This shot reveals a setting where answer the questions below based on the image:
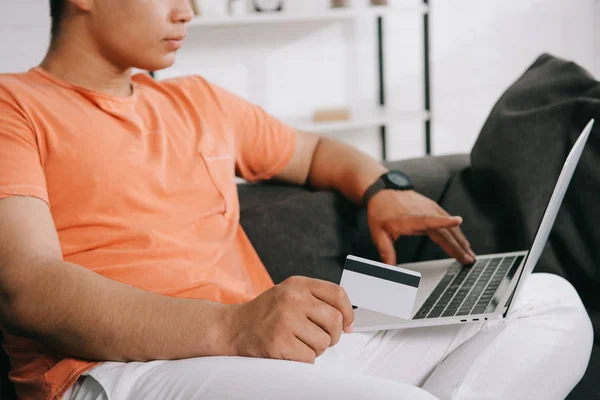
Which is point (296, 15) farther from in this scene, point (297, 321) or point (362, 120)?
point (297, 321)

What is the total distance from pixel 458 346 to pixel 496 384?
0.36ft

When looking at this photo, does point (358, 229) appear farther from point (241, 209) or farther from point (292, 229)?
point (241, 209)

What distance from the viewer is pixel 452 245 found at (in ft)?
4.50

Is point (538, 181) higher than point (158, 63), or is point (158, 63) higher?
point (158, 63)

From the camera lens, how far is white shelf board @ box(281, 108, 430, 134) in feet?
9.98

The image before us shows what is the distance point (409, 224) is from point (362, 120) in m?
1.76

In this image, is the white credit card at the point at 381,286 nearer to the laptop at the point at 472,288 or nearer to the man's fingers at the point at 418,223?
the laptop at the point at 472,288

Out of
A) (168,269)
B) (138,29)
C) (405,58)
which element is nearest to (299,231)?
(168,269)

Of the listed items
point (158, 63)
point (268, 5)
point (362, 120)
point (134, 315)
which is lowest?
point (362, 120)

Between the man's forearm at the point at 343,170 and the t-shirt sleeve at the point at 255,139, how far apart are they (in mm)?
72

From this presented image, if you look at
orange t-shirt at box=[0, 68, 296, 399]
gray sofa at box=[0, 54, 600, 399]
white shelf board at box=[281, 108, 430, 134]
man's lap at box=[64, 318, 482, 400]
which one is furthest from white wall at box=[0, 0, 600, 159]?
man's lap at box=[64, 318, 482, 400]

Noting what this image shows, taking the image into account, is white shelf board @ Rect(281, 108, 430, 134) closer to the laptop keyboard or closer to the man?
the man

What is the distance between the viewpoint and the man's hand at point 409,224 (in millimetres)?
1369

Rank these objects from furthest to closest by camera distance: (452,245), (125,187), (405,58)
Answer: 1. (405,58)
2. (452,245)
3. (125,187)
